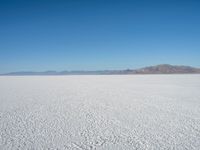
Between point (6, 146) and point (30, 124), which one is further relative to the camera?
point (30, 124)

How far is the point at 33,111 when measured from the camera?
18.6 feet

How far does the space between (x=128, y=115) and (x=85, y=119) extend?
1.21m

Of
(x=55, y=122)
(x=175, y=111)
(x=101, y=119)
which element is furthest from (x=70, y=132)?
(x=175, y=111)

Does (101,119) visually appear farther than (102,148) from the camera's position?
Yes

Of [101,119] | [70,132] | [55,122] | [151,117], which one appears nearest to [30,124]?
[55,122]

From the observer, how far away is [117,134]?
3645mm

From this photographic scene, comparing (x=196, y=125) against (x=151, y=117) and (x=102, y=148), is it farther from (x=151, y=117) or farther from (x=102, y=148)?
(x=102, y=148)

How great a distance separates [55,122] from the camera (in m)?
4.49

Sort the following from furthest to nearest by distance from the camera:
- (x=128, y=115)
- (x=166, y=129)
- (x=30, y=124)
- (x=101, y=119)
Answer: (x=128, y=115) → (x=101, y=119) → (x=30, y=124) → (x=166, y=129)

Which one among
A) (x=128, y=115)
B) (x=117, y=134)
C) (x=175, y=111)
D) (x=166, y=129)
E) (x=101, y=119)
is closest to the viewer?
(x=117, y=134)

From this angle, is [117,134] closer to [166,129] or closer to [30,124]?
[166,129]

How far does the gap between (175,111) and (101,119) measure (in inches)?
92.1

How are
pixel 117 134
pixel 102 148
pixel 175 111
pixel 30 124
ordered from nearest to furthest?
pixel 102 148
pixel 117 134
pixel 30 124
pixel 175 111

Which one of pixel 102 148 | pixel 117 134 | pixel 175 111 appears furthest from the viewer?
pixel 175 111
